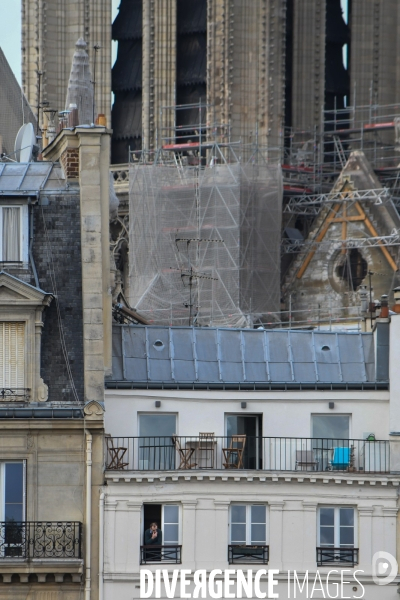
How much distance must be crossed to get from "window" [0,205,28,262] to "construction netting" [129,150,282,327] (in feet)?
131

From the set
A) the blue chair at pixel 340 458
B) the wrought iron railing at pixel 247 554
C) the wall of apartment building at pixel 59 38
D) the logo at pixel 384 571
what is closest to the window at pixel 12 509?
the wrought iron railing at pixel 247 554

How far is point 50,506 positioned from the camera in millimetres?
38094

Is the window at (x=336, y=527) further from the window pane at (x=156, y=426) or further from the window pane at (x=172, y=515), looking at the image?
the window pane at (x=156, y=426)

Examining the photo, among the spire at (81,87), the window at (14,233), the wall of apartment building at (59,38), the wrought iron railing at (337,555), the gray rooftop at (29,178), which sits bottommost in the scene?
the wrought iron railing at (337,555)

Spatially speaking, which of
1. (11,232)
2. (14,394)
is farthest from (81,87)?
(14,394)

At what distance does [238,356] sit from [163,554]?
4.88 meters

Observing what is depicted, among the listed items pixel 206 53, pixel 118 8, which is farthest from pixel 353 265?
pixel 118 8

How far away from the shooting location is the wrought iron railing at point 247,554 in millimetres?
38750

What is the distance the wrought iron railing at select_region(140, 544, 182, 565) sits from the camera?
3850cm

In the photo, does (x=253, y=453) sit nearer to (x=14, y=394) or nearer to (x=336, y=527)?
(x=336, y=527)

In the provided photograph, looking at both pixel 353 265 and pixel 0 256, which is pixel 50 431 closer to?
pixel 0 256

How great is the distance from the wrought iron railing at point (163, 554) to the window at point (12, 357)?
3660 mm

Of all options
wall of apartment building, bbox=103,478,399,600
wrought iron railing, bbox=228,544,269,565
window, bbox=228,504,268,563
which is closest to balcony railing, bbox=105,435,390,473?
wall of apartment building, bbox=103,478,399,600

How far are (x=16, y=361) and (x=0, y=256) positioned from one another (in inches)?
84.4
